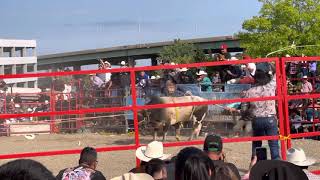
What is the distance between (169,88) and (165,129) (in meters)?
1.24

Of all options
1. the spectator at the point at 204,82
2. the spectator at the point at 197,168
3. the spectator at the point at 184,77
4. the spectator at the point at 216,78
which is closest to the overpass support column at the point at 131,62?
the spectator at the point at 216,78

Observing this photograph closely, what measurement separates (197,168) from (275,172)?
0.57 metres

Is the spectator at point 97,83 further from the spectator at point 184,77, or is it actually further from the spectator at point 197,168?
the spectator at point 197,168

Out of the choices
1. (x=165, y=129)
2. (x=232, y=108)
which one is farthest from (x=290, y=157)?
(x=165, y=129)

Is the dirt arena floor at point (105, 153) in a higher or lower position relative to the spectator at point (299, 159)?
lower

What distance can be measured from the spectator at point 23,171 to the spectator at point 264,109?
5.56 m

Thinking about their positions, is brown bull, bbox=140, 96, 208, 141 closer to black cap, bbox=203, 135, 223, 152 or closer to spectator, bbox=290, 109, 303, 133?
spectator, bbox=290, 109, 303, 133

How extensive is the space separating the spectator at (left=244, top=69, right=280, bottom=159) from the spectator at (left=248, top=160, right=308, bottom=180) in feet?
13.4

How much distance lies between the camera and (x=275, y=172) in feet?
10.9

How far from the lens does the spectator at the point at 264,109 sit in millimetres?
7578

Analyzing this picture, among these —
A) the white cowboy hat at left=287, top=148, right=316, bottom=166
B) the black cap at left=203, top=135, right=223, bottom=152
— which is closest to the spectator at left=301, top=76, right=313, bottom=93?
the white cowboy hat at left=287, top=148, right=316, bottom=166

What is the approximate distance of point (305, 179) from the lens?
3.44 meters

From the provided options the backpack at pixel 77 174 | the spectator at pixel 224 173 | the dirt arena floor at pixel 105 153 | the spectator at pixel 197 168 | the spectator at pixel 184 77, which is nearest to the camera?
the spectator at pixel 197 168

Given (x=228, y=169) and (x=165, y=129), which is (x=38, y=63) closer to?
(x=165, y=129)
